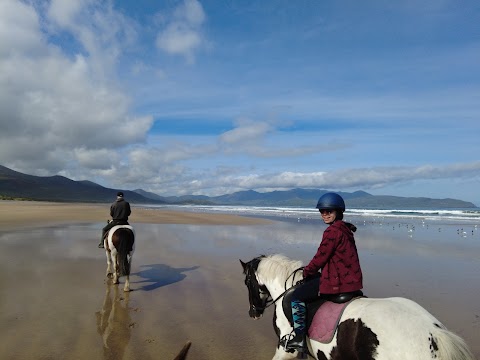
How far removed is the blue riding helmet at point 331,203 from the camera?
4368 millimetres

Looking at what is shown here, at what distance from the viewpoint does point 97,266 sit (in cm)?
1163

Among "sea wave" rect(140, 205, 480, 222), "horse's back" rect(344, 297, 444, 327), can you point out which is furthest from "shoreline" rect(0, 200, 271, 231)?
"horse's back" rect(344, 297, 444, 327)

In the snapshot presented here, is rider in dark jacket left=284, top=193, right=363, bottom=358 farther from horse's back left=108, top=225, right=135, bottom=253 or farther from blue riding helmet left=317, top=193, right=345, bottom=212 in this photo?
horse's back left=108, top=225, right=135, bottom=253

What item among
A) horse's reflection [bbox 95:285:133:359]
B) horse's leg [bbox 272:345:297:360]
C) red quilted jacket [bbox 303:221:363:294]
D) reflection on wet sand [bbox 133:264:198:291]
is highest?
red quilted jacket [bbox 303:221:363:294]

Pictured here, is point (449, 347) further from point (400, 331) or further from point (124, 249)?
point (124, 249)

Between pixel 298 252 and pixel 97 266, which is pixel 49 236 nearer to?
pixel 97 266

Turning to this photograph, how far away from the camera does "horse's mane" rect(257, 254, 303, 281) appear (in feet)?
16.5

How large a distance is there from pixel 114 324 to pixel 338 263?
475cm

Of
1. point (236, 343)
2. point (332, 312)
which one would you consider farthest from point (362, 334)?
point (236, 343)

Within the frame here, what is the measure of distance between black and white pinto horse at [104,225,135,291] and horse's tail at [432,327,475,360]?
25.5 feet

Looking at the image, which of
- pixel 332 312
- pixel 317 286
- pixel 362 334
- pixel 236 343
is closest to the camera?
pixel 362 334


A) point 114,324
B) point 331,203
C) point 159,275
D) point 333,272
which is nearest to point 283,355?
point 333,272

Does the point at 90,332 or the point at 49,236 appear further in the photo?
the point at 49,236

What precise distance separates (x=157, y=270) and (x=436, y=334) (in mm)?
9800
